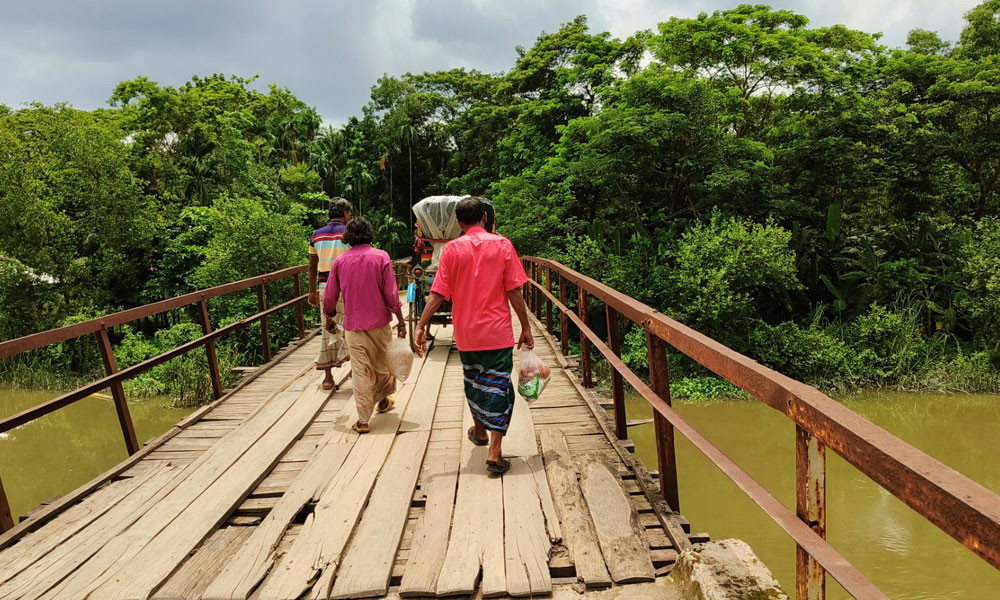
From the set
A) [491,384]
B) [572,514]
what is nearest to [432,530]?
[572,514]

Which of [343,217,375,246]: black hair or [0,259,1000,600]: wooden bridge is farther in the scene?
[343,217,375,246]: black hair

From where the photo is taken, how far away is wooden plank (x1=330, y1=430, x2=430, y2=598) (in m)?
2.15

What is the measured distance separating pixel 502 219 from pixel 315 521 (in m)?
16.7

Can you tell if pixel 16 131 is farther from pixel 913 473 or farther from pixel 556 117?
pixel 913 473

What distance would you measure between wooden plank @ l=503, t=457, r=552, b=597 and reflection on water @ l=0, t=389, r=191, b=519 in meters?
12.0

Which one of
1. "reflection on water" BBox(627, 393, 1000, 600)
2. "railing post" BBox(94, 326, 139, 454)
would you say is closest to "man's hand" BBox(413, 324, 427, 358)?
"railing post" BBox(94, 326, 139, 454)

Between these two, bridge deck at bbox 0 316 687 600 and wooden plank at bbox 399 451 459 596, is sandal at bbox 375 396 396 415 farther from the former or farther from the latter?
wooden plank at bbox 399 451 459 596

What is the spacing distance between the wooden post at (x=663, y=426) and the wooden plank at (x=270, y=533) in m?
1.75

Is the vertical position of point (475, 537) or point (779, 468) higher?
point (475, 537)

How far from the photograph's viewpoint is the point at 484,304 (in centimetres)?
326

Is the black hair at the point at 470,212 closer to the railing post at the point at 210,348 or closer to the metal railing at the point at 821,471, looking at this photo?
the metal railing at the point at 821,471

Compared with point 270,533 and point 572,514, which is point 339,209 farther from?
point 572,514

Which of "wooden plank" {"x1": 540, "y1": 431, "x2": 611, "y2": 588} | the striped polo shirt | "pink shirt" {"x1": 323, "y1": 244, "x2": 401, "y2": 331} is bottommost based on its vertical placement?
"wooden plank" {"x1": 540, "y1": 431, "x2": 611, "y2": 588}

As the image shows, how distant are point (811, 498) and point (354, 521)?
1.97 meters
